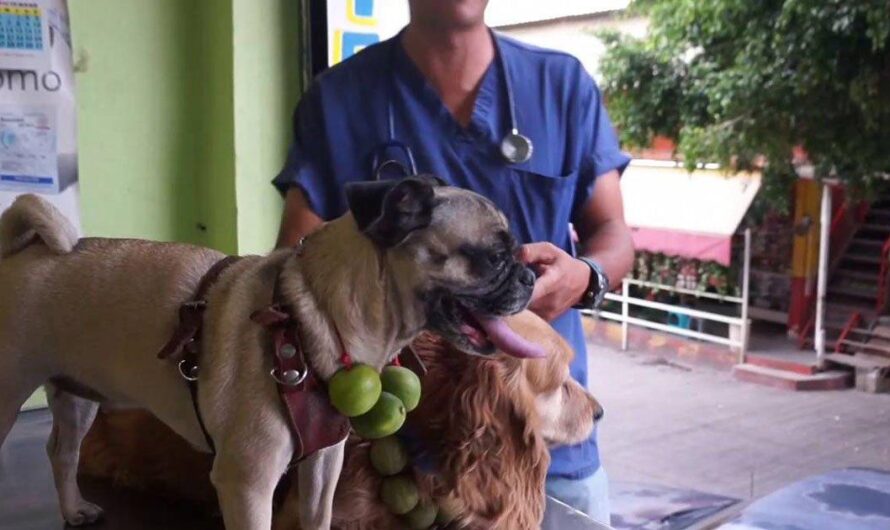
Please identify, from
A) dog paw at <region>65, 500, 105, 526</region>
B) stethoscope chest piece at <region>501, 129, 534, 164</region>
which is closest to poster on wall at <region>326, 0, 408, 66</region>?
stethoscope chest piece at <region>501, 129, 534, 164</region>

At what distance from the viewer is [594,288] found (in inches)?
40.3

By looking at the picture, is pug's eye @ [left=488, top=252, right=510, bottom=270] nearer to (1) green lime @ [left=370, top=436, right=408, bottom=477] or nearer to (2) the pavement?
(1) green lime @ [left=370, top=436, right=408, bottom=477]

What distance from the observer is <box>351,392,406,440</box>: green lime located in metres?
0.74

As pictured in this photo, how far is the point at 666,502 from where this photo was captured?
6.42 ft

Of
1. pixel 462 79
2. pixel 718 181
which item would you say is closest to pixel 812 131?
pixel 718 181

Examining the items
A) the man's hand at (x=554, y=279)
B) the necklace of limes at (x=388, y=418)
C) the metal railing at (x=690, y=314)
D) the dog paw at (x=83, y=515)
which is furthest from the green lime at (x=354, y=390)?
the metal railing at (x=690, y=314)

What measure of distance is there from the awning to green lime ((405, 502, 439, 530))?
912 millimetres

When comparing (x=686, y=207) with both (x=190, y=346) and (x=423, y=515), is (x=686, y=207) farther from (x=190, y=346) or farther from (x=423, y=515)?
(x=190, y=346)

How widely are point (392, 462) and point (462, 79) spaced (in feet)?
1.69

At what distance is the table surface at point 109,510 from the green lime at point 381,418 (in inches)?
15.2

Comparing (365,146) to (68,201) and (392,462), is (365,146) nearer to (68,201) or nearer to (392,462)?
(392,462)

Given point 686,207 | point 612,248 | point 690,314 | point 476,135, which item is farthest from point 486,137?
point 690,314

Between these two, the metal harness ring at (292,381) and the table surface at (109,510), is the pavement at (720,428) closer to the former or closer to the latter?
the table surface at (109,510)

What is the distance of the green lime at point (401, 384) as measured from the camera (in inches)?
30.4
